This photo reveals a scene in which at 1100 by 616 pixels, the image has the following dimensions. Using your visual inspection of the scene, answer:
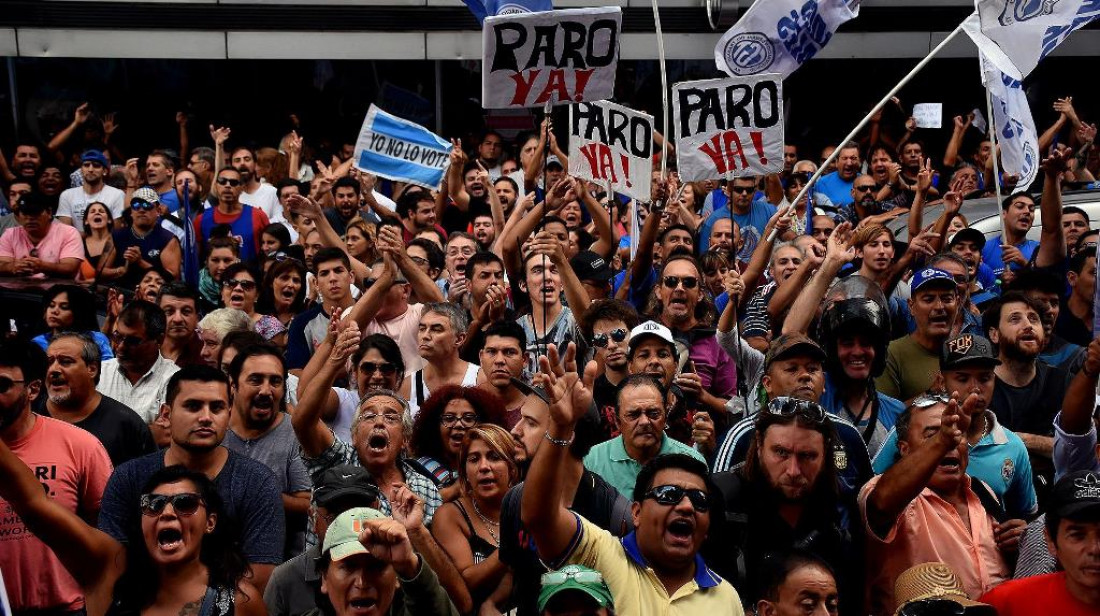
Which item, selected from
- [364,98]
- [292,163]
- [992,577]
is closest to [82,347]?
[992,577]

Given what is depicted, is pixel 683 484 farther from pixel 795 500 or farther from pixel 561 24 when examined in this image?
pixel 561 24

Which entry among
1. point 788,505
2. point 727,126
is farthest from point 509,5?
point 788,505

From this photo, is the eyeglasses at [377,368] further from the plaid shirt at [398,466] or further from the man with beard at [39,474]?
the man with beard at [39,474]

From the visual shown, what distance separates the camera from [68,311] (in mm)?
7980

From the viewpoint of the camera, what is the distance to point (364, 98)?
17.6 meters

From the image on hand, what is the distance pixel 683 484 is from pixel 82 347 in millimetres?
3100

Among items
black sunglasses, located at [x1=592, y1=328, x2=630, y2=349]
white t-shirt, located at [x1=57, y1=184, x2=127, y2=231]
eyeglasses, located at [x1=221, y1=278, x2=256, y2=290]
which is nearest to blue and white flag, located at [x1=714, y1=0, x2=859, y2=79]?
black sunglasses, located at [x1=592, y1=328, x2=630, y2=349]

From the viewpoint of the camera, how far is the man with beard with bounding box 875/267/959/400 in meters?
7.14

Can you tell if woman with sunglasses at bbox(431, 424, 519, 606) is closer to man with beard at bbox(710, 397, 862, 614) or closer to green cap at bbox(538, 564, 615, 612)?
man with beard at bbox(710, 397, 862, 614)

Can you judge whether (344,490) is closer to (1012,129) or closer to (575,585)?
(575,585)

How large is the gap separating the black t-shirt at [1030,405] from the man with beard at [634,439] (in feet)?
6.20

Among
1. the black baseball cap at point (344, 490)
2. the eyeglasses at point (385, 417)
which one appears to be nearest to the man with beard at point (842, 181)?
the eyeglasses at point (385, 417)

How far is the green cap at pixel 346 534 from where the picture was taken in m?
4.65

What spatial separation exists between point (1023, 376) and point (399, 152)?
20.1ft
